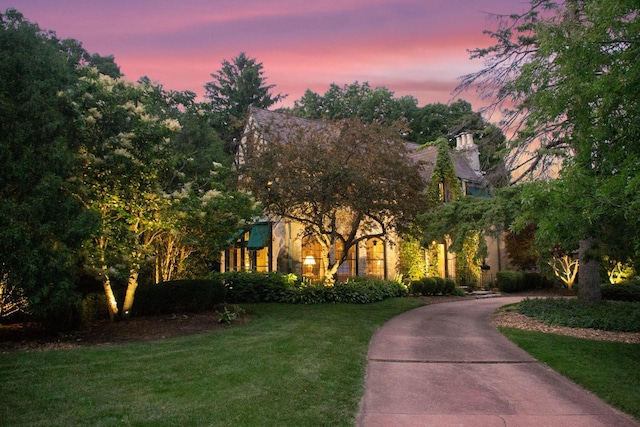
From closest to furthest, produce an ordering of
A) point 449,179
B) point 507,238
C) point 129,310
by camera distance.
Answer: point 129,310 → point 449,179 → point 507,238

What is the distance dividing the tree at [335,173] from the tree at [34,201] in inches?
277

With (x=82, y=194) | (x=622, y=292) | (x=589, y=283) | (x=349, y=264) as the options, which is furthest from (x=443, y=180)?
(x=82, y=194)

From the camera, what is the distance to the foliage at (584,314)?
38.5ft

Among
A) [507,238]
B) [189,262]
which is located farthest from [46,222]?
[507,238]

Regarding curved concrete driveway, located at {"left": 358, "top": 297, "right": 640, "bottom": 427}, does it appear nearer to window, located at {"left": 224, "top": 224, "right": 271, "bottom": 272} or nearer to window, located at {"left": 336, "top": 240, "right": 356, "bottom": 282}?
window, located at {"left": 336, "top": 240, "right": 356, "bottom": 282}

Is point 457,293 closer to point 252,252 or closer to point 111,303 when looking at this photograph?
point 252,252

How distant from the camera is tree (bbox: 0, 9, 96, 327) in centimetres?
823

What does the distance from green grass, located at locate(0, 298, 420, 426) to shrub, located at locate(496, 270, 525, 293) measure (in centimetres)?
1647

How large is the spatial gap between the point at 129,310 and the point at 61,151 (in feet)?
16.0

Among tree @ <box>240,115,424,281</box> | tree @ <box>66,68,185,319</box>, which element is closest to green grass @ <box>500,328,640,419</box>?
tree @ <box>240,115,424,281</box>

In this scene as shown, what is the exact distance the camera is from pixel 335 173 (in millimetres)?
15094

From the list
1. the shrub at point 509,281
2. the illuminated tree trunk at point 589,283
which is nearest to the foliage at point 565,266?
the shrub at point 509,281

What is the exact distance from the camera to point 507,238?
2698 centimetres

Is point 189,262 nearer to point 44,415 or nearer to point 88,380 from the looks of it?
point 88,380
